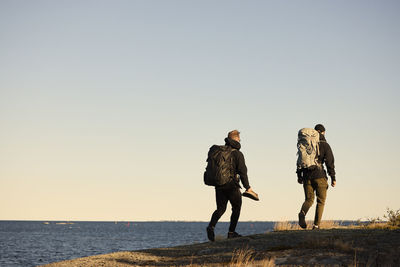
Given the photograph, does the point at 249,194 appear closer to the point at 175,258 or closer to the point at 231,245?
the point at 231,245

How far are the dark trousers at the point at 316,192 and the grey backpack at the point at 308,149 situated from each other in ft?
1.20

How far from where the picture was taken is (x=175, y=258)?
33.0 feet

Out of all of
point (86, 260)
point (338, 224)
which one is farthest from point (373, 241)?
point (338, 224)

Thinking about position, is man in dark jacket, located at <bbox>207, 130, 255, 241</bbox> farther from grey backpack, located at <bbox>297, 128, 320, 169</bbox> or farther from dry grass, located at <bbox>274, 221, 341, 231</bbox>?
dry grass, located at <bbox>274, 221, 341, 231</bbox>

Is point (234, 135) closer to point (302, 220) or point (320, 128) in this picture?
point (320, 128)

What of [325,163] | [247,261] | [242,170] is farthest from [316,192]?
[247,261]

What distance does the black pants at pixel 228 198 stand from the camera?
11.5m

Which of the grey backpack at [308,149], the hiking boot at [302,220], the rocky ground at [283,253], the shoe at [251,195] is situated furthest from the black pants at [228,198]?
the grey backpack at [308,149]

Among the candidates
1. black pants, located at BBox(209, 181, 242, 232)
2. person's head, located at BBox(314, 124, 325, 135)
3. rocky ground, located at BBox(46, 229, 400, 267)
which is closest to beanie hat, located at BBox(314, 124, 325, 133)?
person's head, located at BBox(314, 124, 325, 135)

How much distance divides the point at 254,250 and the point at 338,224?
7.64m

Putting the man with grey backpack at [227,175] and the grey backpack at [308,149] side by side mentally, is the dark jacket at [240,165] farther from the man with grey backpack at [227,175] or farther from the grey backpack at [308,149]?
the grey backpack at [308,149]

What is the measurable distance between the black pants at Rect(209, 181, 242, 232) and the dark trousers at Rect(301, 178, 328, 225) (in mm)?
1605

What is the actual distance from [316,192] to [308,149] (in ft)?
3.18

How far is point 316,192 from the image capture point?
12.4 m
